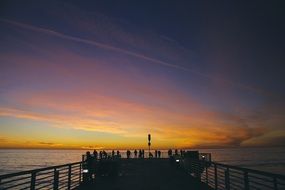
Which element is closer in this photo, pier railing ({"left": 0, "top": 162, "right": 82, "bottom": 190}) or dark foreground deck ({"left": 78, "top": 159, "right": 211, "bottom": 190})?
pier railing ({"left": 0, "top": 162, "right": 82, "bottom": 190})

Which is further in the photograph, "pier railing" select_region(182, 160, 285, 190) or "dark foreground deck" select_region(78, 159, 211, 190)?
"dark foreground deck" select_region(78, 159, 211, 190)

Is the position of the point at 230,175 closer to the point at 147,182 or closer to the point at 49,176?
the point at 147,182

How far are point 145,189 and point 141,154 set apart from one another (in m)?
40.3

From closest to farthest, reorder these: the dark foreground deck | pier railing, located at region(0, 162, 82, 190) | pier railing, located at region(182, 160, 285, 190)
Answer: pier railing, located at region(182, 160, 285, 190), pier railing, located at region(0, 162, 82, 190), the dark foreground deck

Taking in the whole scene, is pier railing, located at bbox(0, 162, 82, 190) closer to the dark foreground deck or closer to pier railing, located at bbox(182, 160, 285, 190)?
the dark foreground deck

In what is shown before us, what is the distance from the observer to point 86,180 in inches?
680

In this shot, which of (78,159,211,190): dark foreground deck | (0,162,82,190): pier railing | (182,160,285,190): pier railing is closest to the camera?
(182,160,285,190): pier railing

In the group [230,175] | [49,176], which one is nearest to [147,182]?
[230,175]

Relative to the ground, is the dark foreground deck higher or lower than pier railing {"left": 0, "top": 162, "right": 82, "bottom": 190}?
lower

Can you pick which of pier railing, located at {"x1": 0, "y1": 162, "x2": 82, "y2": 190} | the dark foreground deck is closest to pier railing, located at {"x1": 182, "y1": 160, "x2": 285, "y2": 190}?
the dark foreground deck

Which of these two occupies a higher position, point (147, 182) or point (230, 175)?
point (230, 175)

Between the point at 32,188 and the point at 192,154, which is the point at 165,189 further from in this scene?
the point at 192,154

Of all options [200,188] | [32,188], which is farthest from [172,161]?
[32,188]

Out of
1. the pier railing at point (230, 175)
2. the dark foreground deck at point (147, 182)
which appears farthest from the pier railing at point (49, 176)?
the pier railing at point (230, 175)
